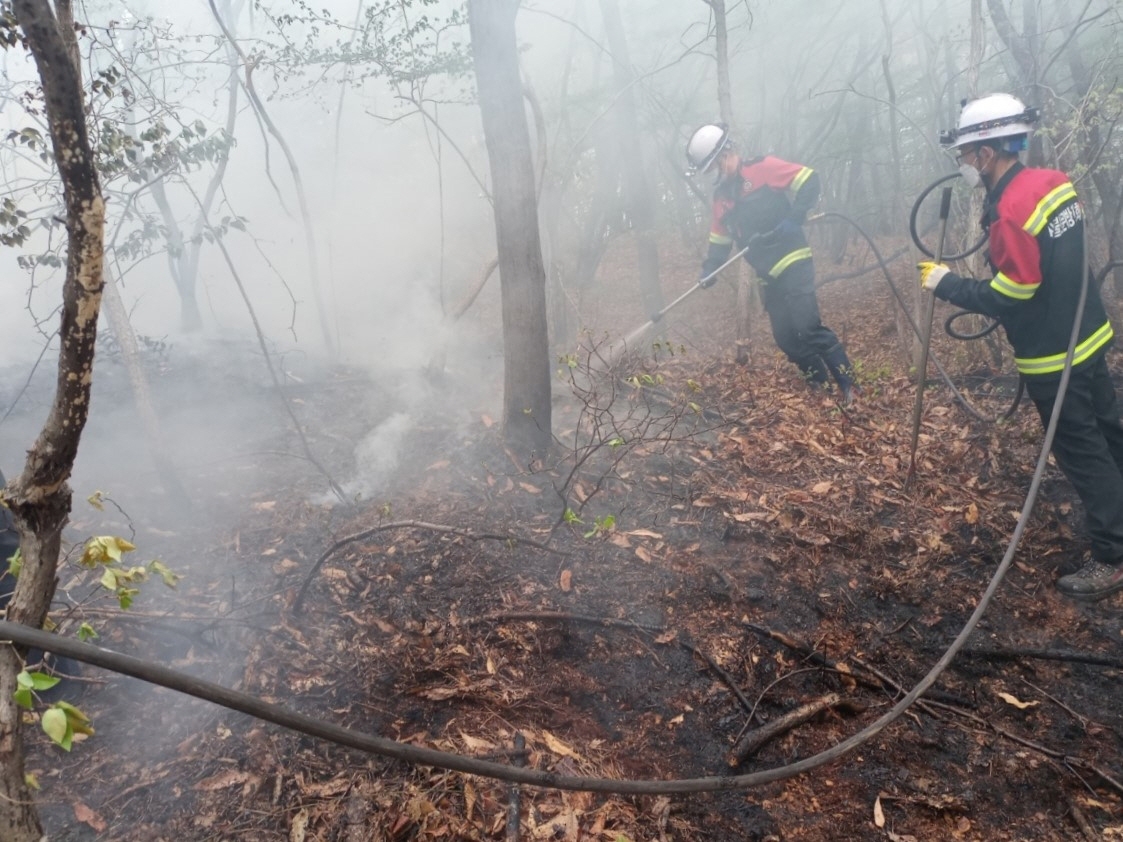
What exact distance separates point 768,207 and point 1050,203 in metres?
2.89

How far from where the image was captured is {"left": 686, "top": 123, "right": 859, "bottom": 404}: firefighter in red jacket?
5973mm

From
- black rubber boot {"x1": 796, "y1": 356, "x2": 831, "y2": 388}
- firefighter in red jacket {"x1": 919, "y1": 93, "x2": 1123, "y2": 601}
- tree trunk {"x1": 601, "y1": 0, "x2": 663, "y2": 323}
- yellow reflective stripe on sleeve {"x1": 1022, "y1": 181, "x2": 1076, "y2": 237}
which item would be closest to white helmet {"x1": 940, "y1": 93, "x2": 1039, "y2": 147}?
firefighter in red jacket {"x1": 919, "y1": 93, "x2": 1123, "y2": 601}

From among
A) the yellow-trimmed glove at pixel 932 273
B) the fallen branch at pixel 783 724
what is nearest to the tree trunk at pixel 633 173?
the yellow-trimmed glove at pixel 932 273

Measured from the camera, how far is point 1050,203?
346 cm

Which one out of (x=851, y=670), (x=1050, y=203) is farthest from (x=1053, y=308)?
(x=851, y=670)

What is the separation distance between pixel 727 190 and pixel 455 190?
15835 millimetres

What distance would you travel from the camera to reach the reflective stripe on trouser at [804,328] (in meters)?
5.96

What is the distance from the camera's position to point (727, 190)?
250 inches

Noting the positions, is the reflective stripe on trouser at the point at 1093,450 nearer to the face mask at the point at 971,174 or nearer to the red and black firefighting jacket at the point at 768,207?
the face mask at the point at 971,174

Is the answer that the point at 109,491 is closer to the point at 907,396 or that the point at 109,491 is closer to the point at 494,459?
the point at 494,459

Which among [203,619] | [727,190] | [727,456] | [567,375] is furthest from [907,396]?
[203,619]

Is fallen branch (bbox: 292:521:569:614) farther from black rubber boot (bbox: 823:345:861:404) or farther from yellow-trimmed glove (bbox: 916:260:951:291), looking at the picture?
black rubber boot (bbox: 823:345:861:404)

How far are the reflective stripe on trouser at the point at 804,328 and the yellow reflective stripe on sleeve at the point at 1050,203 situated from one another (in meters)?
2.39

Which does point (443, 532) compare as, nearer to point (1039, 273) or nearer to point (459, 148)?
point (1039, 273)
